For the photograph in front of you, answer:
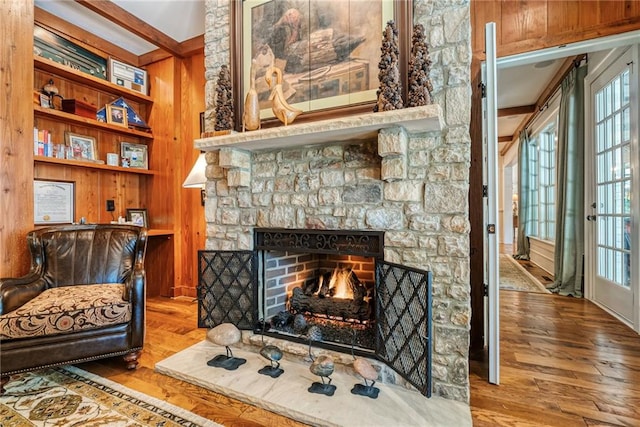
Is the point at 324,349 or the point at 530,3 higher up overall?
the point at 530,3

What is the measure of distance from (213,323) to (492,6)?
10.3ft

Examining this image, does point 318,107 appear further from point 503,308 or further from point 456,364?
point 503,308

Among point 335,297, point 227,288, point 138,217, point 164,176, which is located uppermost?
point 164,176

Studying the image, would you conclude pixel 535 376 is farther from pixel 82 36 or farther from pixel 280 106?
pixel 82 36

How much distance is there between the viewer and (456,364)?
166 centimetres

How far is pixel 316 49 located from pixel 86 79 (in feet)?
8.84

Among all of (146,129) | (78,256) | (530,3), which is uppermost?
(530,3)

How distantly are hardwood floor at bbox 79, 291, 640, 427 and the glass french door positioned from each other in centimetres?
35

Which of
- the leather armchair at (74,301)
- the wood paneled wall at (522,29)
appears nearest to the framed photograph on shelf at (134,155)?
the leather armchair at (74,301)

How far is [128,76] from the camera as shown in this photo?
3.61 meters

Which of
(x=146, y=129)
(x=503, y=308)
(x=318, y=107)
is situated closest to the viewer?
(x=318, y=107)

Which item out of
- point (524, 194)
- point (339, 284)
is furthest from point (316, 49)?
point (524, 194)

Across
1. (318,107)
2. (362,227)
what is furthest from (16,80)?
(362,227)

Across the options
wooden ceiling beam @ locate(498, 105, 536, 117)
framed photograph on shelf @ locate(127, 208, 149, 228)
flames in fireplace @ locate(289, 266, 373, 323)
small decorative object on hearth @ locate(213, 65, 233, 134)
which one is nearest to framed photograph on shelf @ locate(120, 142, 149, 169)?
framed photograph on shelf @ locate(127, 208, 149, 228)
